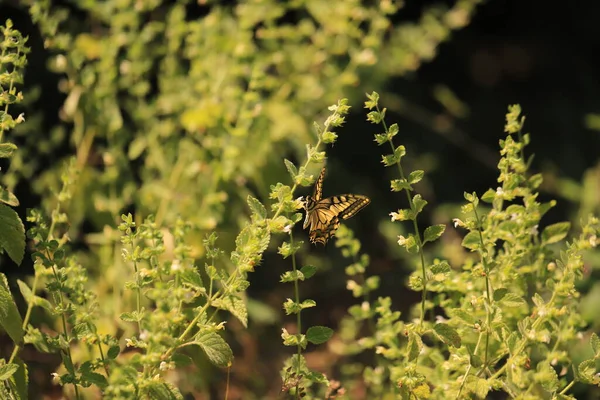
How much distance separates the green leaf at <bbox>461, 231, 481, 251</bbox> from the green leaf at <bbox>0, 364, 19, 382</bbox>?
0.71 metres

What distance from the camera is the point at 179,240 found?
3.44 feet

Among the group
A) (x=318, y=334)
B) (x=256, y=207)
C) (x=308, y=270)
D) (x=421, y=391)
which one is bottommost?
(x=421, y=391)

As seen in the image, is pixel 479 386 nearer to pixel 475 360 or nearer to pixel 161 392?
pixel 475 360

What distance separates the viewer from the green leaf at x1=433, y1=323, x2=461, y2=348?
1.16 m

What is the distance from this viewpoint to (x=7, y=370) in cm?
112

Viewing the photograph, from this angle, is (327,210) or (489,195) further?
(327,210)

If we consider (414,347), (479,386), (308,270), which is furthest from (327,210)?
(479,386)

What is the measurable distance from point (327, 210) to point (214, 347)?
12.5 inches

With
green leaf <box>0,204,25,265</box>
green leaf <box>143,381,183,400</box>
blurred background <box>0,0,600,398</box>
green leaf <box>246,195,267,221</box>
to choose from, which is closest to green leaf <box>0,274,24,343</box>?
green leaf <box>0,204,25,265</box>

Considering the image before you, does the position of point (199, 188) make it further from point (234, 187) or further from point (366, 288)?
point (366, 288)

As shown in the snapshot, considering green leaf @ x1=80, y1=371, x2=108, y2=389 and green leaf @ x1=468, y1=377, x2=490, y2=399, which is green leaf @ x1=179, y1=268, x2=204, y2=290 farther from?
green leaf @ x1=468, y1=377, x2=490, y2=399

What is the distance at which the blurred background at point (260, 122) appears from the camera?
6.59 feet

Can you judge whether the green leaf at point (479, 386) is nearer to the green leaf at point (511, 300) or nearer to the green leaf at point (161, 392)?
the green leaf at point (511, 300)

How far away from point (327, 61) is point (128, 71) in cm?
68
